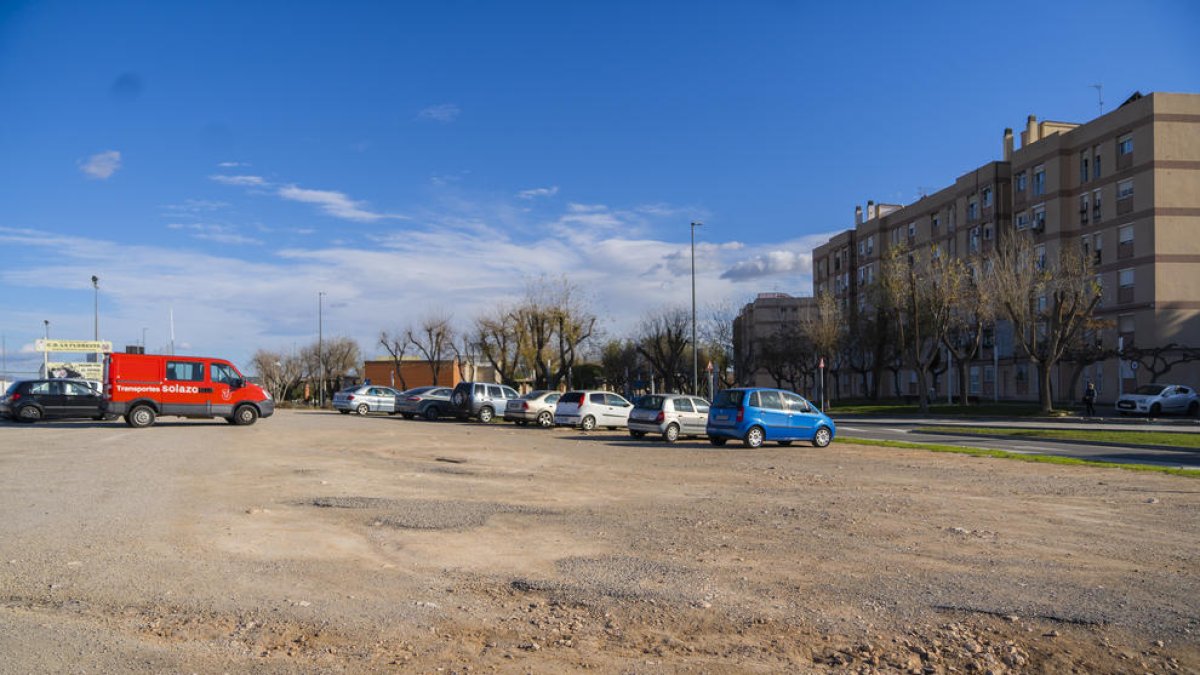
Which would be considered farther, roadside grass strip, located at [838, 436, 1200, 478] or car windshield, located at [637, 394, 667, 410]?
car windshield, located at [637, 394, 667, 410]

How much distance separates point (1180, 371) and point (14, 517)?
5525cm

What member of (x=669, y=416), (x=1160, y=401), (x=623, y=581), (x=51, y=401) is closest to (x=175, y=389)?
(x=51, y=401)

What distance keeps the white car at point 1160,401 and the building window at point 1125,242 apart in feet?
39.3

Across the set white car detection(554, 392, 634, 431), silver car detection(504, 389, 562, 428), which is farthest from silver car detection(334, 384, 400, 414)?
white car detection(554, 392, 634, 431)

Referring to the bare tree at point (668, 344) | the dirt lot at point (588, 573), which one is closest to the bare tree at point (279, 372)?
the bare tree at point (668, 344)

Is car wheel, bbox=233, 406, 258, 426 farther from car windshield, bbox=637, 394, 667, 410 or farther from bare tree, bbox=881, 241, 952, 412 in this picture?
bare tree, bbox=881, 241, 952, 412

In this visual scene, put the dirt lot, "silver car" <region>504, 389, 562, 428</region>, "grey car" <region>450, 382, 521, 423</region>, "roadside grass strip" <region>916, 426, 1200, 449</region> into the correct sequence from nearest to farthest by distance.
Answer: the dirt lot, "roadside grass strip" <region>916, 426, 1200, 449</region>, "silver car" <region>504, 389, 562, 428</region>, "grey car" <region>450, 382, 521, 423</region>

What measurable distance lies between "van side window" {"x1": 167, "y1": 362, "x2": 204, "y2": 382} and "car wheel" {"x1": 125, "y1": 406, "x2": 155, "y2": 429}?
119cm

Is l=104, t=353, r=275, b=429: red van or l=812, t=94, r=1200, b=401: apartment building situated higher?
l=812, t=94, r=1200, b=401: apartment building

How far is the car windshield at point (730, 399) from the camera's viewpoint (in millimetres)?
24000

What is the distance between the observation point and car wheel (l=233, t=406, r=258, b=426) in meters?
29.7

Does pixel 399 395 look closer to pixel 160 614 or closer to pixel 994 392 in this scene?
pixel 160 614

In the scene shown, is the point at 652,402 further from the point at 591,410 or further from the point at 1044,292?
the point at 1044,292

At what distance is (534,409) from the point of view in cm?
3478
